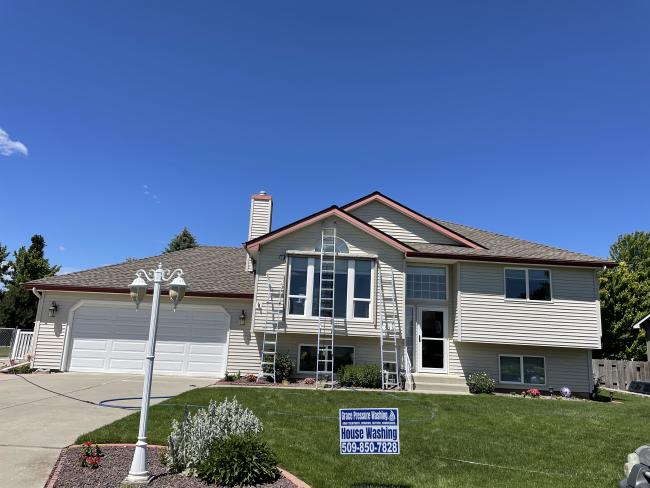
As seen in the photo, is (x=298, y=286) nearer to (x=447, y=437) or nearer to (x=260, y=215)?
(x=260, y=215)

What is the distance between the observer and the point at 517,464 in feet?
22.6

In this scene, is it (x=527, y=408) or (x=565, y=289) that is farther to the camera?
(x=565, y=289)

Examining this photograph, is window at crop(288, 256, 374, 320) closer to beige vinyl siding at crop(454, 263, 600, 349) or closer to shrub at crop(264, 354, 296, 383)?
shrub at crop(264, 354, 296, 383)

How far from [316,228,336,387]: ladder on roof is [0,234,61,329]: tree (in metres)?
23.1

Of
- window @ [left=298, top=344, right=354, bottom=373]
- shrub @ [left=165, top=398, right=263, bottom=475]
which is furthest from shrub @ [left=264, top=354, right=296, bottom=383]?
shrub @ [left=165, top=398, right=263, bottom=475]

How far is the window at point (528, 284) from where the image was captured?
54.6ft

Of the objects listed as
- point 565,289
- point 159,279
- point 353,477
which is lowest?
point 353,477

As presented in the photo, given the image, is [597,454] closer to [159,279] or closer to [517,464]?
[517,464]

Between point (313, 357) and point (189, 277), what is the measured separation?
573 cm

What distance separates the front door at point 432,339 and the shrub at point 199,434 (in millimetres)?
11569

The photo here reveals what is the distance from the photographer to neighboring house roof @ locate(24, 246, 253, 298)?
16797 mm

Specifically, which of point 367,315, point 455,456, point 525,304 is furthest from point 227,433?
point 525,304

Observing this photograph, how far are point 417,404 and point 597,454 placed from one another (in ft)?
15.8

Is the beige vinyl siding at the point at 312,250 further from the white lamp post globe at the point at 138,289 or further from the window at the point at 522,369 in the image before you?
the white lamp post globe at the point at 138,289
